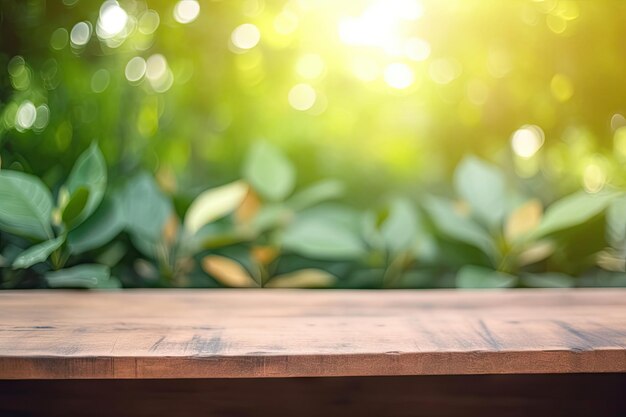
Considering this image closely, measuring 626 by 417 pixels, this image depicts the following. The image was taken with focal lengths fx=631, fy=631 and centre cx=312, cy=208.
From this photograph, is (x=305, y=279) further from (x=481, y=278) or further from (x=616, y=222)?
(x=616, y=222)

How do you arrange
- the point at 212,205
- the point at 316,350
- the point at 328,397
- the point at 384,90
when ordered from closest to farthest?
the point at 316,350
the point at 328,397
the point at 212,205
the point at 384,90

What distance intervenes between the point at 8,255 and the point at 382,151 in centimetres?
62

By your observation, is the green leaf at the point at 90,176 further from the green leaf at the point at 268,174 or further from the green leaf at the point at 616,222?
the green leaf at the point at 616,222

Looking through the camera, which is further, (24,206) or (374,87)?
(374,87)

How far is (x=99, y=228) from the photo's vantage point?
3.11 feet

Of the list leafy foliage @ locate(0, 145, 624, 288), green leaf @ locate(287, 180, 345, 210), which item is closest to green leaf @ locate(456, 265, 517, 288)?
leafy foliage @ locate(0, 145, 624, 288)

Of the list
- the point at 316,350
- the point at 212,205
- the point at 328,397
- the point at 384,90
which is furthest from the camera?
the point at 384,90

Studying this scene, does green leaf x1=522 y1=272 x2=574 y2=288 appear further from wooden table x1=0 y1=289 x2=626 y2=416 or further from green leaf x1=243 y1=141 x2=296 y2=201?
green leaf x1=243 y1=141 x2=296 y2=201

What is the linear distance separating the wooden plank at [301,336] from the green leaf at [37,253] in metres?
0.05

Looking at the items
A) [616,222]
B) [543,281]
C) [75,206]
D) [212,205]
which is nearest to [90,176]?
[75,206]

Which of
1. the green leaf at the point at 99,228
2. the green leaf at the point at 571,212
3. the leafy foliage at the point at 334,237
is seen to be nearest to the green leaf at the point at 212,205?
the leafy foliage at the point at 334,237

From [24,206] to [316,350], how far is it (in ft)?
1.75

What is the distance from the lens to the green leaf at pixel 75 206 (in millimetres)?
890

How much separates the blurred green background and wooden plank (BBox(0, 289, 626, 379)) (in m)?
0.30
